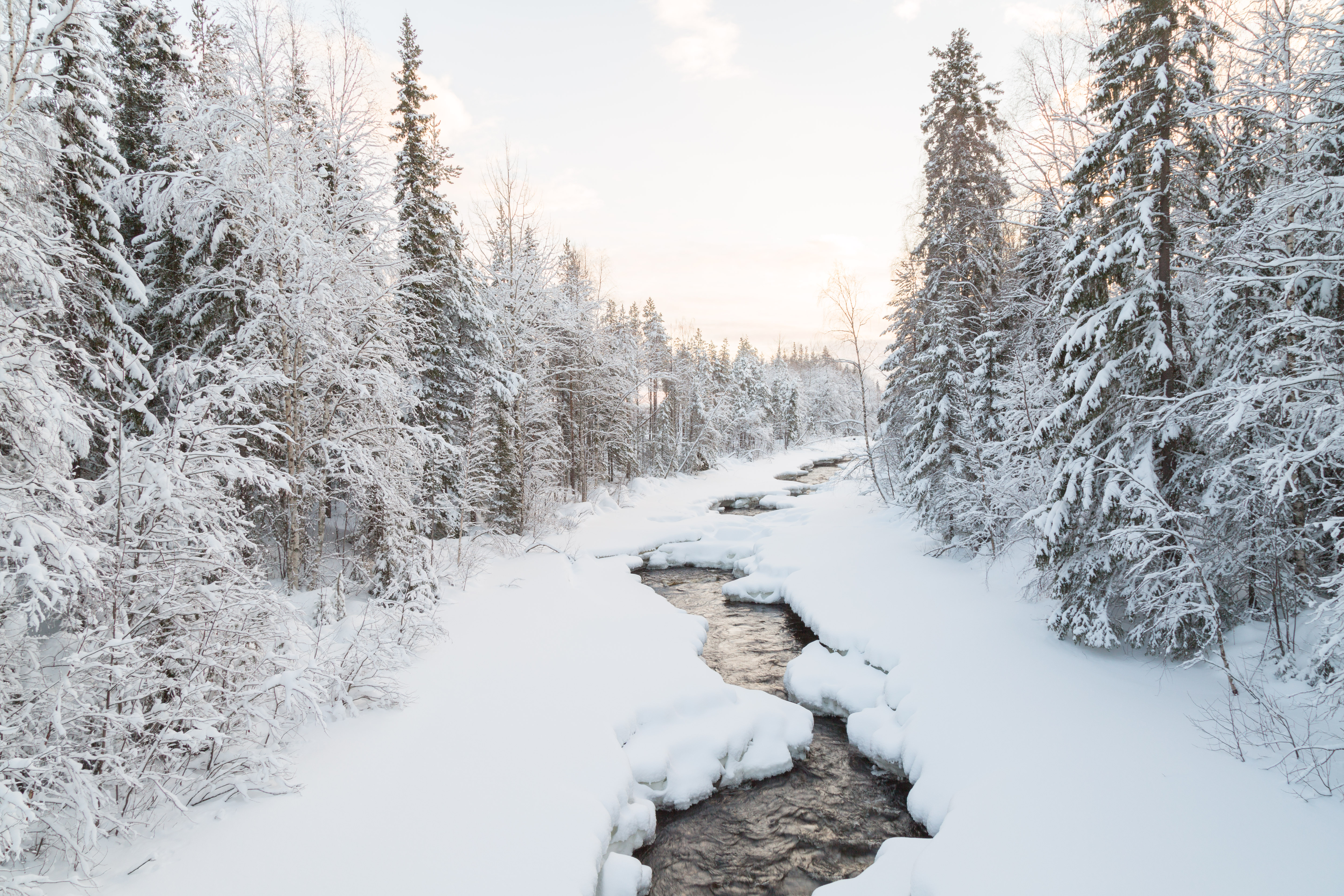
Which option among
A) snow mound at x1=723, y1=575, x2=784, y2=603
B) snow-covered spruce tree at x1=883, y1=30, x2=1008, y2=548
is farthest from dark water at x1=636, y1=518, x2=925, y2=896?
snow-covered spruce tree at x1=883, y1=30, x2=1008, y2=548

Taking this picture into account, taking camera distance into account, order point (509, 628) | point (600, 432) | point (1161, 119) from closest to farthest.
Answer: point (1161, 119) → point (509, 628) → point (600, 432)

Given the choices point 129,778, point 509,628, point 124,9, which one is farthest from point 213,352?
point 129,778

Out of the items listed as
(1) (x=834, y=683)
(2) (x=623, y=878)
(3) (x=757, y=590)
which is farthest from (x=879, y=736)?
(3) (x=757, y=590)

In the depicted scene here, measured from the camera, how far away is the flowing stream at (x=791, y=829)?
6043 millimetres

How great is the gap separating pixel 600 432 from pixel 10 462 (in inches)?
841

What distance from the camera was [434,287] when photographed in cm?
1566

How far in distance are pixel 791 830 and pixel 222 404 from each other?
8.39 metres

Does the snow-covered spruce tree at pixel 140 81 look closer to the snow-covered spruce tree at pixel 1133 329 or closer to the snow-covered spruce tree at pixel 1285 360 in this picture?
the snow-covered spruce tree at pixel 1133 329

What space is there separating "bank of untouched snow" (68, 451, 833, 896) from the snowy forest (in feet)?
1.68

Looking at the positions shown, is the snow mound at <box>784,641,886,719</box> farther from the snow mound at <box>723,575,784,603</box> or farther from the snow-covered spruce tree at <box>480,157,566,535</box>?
the snow-covered spruce tree at <box>480,157,566,535</box>

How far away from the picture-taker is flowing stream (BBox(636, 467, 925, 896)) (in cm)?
604

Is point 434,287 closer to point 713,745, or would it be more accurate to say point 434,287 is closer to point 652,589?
point 652,589

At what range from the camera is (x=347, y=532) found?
15500 millimetres

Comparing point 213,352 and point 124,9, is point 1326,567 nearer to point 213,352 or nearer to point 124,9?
point 213,352
